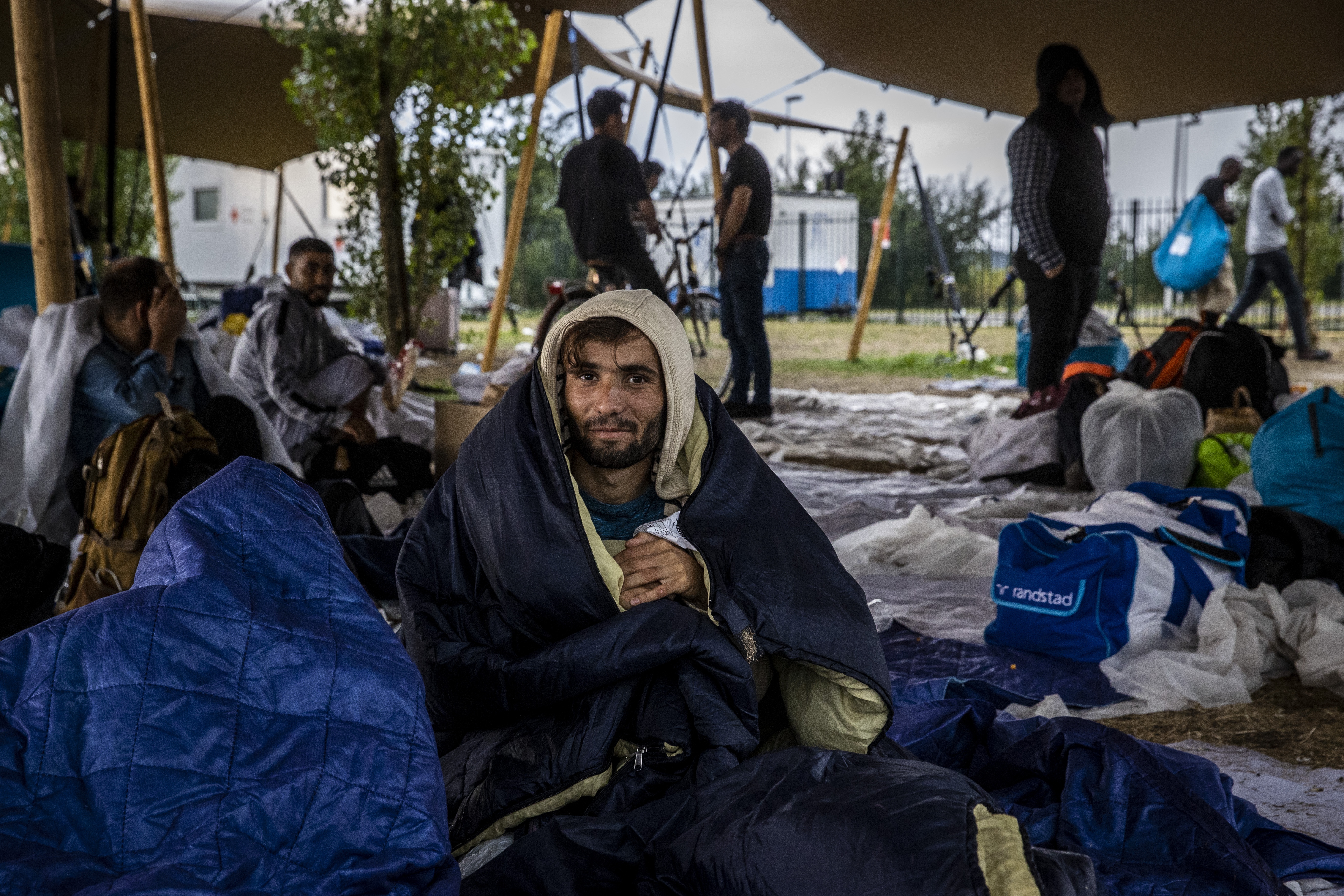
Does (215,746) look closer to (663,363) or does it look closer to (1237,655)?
(663,363)

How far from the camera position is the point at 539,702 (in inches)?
62.5

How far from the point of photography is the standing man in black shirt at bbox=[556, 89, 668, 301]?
588 cm

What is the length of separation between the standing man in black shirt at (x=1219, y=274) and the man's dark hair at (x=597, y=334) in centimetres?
455

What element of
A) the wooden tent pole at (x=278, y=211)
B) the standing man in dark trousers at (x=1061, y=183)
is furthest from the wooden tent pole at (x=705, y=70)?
the wooden tent pole at (x=278, y=211)

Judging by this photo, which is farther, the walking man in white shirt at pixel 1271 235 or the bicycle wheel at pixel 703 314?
the bicycle wheel at pixel 703 314

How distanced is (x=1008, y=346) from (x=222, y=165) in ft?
45.2

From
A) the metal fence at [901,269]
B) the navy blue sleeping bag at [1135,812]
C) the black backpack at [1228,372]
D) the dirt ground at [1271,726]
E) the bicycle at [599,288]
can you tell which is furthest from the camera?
the metal fence at [901,269]

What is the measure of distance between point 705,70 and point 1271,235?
4.88 m

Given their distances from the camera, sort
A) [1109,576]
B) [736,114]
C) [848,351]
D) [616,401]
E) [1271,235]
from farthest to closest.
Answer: [848,351], [1271,235], [736,114], [1109,576], [616,401]

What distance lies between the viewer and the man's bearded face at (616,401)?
71.3 inches

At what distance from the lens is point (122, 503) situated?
8.57 ft

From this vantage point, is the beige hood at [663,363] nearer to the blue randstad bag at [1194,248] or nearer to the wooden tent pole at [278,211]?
the blue randstad bag at [1194,248]

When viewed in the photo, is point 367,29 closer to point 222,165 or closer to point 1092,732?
point 1092,732

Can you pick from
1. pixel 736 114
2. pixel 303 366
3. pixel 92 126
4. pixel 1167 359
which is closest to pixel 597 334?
pixel 303 366
